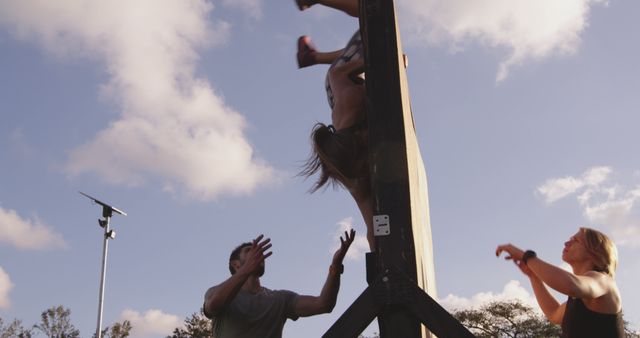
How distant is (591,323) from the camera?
2377 millimetres

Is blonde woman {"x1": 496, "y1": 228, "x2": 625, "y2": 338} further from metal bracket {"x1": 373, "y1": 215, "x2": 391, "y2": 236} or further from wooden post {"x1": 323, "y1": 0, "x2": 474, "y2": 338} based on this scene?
metal bracket {"x1": 373, "y1": 215, "x2": 391, "y2": 236}

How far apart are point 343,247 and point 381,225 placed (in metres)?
0.64

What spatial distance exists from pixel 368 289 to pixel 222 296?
3.22ft

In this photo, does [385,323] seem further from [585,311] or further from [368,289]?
[585,311]

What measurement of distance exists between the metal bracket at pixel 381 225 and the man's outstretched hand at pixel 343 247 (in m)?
0.54

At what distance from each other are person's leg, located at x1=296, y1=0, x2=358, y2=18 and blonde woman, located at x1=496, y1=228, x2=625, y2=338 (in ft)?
4.57

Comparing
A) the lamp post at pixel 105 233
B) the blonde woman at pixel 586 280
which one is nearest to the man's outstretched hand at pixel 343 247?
the blonde woman at pixel 586 280

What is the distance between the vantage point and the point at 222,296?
2.93 m

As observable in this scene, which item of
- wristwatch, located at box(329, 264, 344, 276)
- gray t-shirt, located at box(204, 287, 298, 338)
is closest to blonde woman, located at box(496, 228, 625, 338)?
wristwatch, located at box(329, 264, 344, 276)

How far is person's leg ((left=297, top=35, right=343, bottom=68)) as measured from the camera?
10.7 ft

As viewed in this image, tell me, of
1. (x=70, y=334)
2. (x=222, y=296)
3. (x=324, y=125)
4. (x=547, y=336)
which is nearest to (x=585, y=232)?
(x=324, y=125)

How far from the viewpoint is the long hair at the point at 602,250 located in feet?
8.23

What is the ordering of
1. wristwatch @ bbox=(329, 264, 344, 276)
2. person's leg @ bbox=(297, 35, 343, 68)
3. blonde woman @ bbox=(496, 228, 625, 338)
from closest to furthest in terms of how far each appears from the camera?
blonde woman @ bbox=(496, 228, 625, 338) < wristwatch @ bbox=(329, 264, 344, 276) < person's leg @ bbox=(297, 35, 343, 68)

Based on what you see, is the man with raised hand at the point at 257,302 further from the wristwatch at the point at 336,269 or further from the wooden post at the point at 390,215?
the wooden post at the point at 390,215
